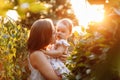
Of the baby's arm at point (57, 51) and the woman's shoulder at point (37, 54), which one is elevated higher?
the woman's shoulder at point (37, 54)

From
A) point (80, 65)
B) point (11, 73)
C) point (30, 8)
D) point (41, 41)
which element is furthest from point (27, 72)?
point (30, 8)

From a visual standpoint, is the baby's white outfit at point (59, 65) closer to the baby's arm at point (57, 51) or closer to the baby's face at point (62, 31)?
the baby's arm at point (57, 51)

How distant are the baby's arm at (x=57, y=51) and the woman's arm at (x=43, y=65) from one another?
0.27 feet

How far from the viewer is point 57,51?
362cm

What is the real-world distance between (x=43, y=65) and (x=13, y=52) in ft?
3.69

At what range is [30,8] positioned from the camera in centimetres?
66

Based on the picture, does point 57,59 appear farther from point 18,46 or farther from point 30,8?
point 30,8

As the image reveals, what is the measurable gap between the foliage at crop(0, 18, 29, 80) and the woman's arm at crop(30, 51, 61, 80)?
84 cm

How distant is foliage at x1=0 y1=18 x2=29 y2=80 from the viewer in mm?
4367

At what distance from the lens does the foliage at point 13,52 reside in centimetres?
437

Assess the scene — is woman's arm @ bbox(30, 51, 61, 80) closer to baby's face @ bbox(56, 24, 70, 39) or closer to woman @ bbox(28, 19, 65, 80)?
woman @ bbox(28, 19, 65, 80)

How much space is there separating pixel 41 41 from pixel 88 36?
137 centimetres

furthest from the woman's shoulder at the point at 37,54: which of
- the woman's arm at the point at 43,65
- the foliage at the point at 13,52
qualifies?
the foliage at the point at 13,52

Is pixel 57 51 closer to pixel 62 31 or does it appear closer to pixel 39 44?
pixel 39 44
